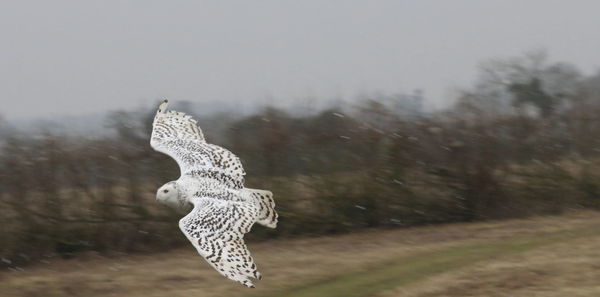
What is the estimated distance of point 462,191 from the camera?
13.0 meters

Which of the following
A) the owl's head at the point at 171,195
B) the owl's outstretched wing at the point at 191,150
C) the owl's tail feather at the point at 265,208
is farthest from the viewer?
the owl's outstretched wing at the point at 191,150

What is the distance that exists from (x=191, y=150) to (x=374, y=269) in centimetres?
295

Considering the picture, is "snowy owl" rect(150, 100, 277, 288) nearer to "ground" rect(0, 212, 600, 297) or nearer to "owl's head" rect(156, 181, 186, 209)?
"owl's head" rect(156, 181, 186, 209)

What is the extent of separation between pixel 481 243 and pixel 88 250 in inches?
202

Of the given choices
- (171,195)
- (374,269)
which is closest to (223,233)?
(171,195)

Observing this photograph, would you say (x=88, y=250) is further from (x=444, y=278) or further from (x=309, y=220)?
(x=444, y=278)

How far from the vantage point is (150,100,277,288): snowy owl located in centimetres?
601

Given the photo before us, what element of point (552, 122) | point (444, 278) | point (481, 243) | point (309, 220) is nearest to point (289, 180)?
point (309, 220)

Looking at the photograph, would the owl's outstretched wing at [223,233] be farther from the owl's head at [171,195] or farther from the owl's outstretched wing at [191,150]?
the owl's outstretched wing at [191,150]

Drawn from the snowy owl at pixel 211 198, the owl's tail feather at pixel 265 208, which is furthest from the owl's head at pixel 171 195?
the owl's tail feather at pixel 265 208

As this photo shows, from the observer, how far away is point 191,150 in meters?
8.02

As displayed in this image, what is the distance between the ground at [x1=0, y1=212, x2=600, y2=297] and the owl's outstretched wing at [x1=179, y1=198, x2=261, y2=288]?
2.15 m

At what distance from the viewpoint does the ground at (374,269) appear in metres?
8.66

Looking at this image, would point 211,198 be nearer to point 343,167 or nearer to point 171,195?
point 171,195
